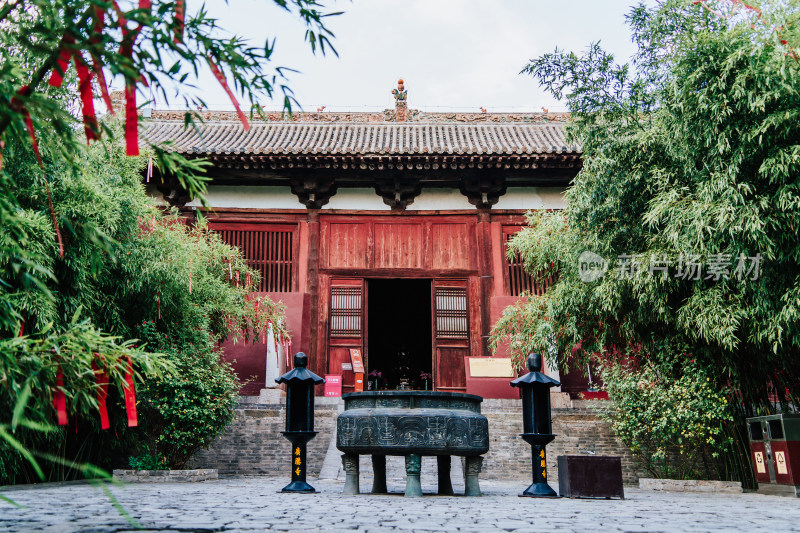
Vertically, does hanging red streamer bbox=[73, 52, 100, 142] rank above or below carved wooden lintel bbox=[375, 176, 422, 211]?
below

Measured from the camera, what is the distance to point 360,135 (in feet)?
45.1

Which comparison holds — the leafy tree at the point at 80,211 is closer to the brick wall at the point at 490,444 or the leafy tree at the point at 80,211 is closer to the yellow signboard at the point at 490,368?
the brick wall at the point at 490,444

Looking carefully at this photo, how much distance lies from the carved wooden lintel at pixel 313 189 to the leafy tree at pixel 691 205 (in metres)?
4.35

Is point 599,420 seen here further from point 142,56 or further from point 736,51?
point 142,56

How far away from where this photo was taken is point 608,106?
8.23 m

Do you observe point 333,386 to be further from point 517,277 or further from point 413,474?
point 413,474

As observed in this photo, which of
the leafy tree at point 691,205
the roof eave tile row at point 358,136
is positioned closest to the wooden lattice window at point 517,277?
the roof eave tile row at point 358,136

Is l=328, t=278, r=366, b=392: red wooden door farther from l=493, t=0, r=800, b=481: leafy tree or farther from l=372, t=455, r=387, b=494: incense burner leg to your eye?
l=372, t=455, r=387, b=494: incense burner leg

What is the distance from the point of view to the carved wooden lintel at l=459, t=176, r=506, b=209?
11.7 meters

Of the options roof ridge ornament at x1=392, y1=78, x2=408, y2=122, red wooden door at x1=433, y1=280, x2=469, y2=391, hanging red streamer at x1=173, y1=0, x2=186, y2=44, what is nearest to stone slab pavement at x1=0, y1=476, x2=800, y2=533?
hanging red streamer at x1=173, y1=0, x2=186, y2=44

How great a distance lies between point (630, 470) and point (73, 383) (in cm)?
735

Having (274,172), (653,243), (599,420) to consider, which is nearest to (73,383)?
(653,243)

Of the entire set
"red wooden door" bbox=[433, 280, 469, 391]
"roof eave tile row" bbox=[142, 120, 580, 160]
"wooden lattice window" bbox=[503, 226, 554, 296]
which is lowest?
"red wooden door" bbox=[433, 280, 469, 391]

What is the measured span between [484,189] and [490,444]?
4619 millimetres
